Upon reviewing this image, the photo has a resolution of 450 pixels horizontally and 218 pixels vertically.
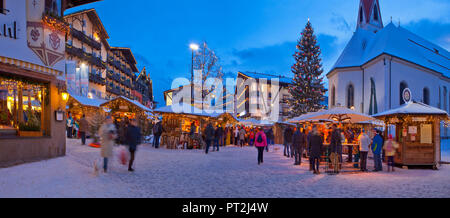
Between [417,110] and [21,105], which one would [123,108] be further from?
[417,110]

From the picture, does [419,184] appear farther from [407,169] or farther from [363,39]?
[363,39]

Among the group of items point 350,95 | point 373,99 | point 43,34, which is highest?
point 43,34

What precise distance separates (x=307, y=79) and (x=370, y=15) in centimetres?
1860

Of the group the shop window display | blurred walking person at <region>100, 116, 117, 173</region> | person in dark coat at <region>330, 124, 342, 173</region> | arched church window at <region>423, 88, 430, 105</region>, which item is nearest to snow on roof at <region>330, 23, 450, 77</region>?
arched church window at <region>423, 88, 430, 105</region>

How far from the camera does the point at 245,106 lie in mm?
60312

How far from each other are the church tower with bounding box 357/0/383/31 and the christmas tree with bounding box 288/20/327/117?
1409 centimetres

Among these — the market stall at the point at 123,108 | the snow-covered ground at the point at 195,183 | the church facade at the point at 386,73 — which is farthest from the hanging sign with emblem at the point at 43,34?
the church facade at the point at 386,73

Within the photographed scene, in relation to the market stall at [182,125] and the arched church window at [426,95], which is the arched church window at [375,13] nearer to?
the arched church window at [426,95]

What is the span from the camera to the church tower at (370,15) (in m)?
45.0

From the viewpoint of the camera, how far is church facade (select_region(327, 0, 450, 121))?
1202 inches

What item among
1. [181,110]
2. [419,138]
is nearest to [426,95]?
[419,138]

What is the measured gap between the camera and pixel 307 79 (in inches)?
1396

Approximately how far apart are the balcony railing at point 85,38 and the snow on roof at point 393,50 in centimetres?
3074

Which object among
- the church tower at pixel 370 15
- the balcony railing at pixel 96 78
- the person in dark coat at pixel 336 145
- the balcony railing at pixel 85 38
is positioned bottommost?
the person in dark coat at pixel 336 145
